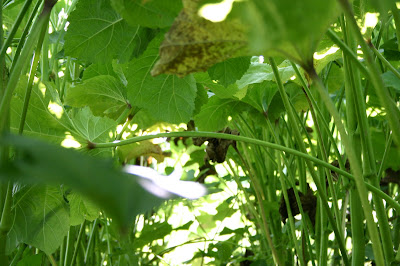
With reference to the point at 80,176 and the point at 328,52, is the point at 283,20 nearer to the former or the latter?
the point at 80,176

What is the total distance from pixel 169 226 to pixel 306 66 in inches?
27.3

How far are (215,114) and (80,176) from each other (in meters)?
0.69

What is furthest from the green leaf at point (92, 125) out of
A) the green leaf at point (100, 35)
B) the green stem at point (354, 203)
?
the green stem at point (354, 203)

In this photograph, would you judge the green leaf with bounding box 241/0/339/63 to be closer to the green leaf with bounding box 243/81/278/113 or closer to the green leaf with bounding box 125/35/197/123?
the green leaf with bounding box 125/35/197/123

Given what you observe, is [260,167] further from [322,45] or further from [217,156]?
[322,45]

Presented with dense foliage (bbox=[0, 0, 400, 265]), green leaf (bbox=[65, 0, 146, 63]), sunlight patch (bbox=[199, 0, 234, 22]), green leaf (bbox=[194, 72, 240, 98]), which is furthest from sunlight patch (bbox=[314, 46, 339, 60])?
sunlight patch (bbox=[199, 0, 234, 22])

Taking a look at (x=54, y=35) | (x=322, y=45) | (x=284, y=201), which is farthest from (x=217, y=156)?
(x=54, y=35)

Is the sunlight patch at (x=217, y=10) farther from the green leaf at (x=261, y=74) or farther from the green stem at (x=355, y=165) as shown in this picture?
the green leaf at (x=261, y=74)

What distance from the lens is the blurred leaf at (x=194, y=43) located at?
0.30 meters

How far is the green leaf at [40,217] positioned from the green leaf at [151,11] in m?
0.30

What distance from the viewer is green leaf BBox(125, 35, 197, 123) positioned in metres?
0.56

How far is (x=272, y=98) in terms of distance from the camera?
81 centimetres

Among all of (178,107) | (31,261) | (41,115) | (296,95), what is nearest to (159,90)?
(178,107)

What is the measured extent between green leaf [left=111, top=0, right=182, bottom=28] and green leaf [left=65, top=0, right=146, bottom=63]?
124mm
